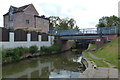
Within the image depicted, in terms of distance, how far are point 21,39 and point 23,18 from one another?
13848mm

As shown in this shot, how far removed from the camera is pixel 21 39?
55.1 feet

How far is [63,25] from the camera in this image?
5025cm

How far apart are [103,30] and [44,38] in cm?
1014

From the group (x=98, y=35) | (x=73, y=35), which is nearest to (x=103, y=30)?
(x=98, y=35)

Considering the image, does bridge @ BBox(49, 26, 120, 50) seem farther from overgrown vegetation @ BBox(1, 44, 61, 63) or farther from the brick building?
overgrown vegetation @ BBox(1, 44, 61, 63)

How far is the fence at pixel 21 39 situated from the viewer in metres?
14.1

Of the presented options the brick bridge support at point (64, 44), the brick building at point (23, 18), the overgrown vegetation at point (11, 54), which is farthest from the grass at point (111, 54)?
the brick building at point (23, 18)

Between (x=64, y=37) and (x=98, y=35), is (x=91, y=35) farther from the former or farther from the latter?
(x=64, y=37)

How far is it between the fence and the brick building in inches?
344

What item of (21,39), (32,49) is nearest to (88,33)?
(32,49)

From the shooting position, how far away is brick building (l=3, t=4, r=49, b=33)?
2953 cm

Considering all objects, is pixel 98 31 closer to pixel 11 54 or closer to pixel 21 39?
pixel 21 39

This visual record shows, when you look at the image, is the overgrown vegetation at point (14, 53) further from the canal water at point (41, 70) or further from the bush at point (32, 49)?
the canal water at point (41, 70)

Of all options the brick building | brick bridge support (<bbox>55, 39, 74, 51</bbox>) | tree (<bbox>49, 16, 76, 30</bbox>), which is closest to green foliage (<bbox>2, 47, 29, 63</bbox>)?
brick bridge support (<bbox>55, 39, 74, 51</bbox>)
